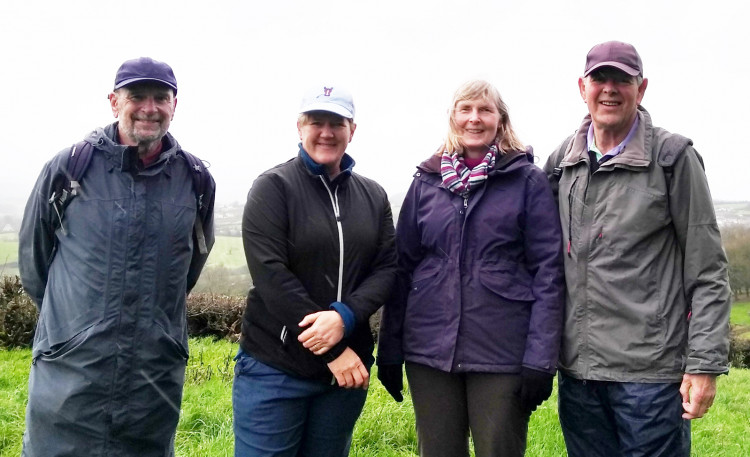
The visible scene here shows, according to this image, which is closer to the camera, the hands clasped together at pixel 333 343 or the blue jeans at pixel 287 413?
the hands clasped together at pixel 333 343

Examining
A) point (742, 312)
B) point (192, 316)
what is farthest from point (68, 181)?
point (742, 312)

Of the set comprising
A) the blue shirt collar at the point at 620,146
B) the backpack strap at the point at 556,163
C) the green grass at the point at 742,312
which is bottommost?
the green grass at the point at 742,312

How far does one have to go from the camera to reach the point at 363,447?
4.83 metres

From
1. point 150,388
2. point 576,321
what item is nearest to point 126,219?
point 150,388

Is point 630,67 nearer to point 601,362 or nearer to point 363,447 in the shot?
point 601,362

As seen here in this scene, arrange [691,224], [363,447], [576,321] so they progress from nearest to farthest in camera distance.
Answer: [691,224] → [576,321] → [363,447]

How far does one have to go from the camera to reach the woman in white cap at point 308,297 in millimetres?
2961

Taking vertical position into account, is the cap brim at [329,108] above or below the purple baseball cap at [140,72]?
below

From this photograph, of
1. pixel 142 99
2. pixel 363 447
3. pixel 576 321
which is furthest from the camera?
pixel 363 447

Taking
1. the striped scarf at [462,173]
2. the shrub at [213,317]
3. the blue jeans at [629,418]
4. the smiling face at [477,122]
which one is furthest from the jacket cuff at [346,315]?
the shrub at [213,317]

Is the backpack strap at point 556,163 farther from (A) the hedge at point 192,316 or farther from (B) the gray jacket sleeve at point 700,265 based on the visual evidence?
(A) the hedge at point 192,316

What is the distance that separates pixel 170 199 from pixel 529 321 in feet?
6.03

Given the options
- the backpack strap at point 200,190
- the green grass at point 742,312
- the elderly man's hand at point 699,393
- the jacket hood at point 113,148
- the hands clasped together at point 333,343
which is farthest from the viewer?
the green grass at point 742,312

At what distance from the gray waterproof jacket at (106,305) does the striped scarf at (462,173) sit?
1.34m
